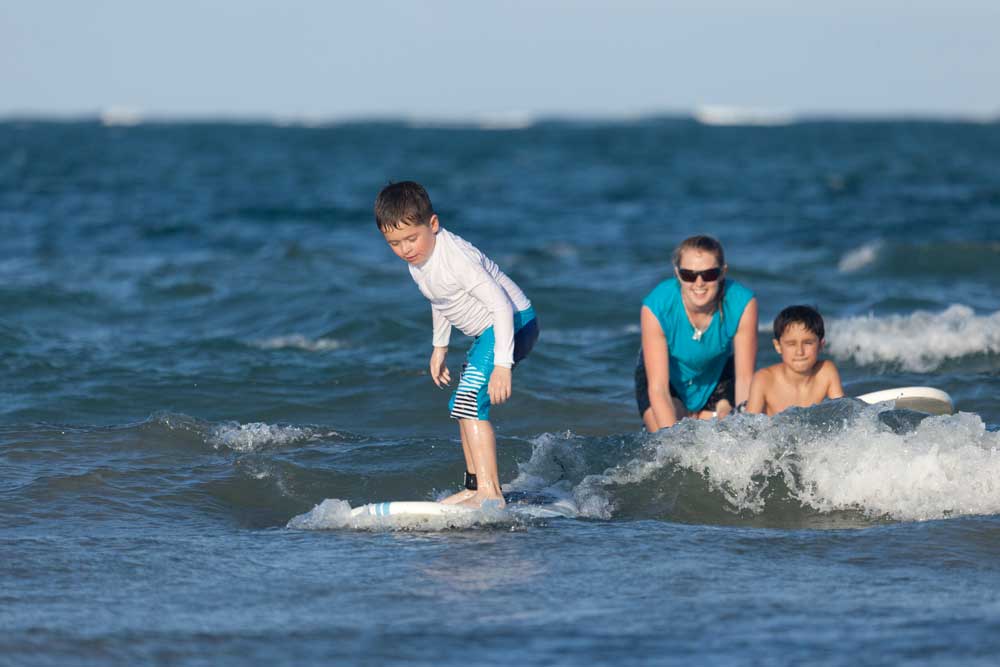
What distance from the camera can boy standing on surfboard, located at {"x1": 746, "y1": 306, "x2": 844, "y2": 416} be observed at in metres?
7.24

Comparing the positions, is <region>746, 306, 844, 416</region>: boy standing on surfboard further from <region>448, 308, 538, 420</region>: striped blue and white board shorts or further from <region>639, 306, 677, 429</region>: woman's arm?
<region>448, 308, 538, 420</region>: striped blue and white board shorts

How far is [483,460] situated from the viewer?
6.25 m

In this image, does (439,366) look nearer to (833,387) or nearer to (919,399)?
(833,387)

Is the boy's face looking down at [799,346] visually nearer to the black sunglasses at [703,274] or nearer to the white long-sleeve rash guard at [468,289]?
the black sunglasses at [703,274]

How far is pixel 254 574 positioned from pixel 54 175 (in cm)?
3918

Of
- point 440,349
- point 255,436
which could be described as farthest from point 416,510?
point 255,436

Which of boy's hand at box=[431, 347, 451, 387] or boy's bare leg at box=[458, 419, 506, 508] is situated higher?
boy's hand at box=[431, 347, 451, 387]

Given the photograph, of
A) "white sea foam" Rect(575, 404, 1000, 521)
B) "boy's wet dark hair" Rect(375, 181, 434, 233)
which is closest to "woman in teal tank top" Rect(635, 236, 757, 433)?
"white sea foam" Rect(575, 404, 1000, 521)

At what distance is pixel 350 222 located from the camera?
84.7 ft

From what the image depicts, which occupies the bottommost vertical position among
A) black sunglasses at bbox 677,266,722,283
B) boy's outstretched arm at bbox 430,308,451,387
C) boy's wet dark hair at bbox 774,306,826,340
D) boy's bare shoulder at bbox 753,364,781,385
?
boy's bare shoulder at bbox 753,364,781,385

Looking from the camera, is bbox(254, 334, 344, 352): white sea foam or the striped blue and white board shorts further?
bbox(254, 334, 344, 352): white sea foam

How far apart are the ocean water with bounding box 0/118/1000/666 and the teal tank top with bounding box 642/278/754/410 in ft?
1.64

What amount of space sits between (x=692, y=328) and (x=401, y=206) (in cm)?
229

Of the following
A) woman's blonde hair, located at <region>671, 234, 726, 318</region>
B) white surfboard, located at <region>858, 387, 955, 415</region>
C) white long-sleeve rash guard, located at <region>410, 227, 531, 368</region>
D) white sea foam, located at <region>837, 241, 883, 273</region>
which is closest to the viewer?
white long-sleeve rash guard, located at <region>410, 227, 531, 368</region>
